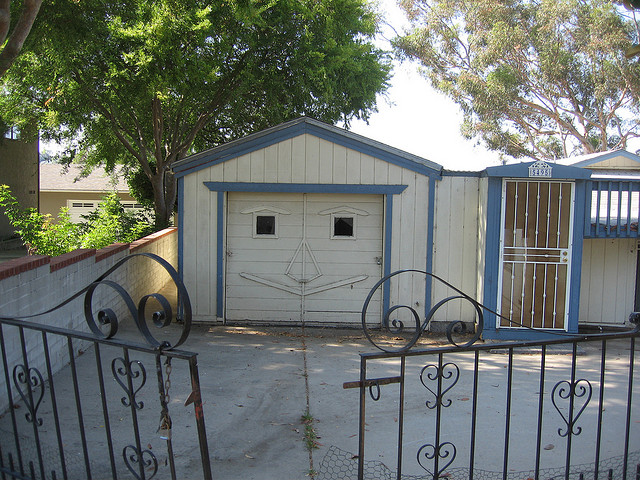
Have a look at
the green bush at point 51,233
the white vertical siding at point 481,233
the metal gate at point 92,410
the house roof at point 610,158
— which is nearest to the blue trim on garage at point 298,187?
the white vertical siding at point 481,233

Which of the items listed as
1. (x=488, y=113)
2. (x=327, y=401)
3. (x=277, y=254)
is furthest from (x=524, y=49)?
(x=327, y=401)

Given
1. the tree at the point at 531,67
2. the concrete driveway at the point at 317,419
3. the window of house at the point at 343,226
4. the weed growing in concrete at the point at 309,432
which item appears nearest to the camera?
the concrete driveway at the point at 317,419

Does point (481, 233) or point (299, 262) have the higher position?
point (481, 233)

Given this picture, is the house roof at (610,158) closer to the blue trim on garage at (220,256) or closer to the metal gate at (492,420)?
the metal gate at (492,420)

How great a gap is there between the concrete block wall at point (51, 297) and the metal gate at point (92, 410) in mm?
28

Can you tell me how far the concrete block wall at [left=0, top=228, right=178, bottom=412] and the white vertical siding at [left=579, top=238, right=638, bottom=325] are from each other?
7.12 metres

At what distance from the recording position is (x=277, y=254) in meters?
9.00

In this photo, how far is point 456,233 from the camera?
28.5 ft

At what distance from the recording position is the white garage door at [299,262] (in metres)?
8.98

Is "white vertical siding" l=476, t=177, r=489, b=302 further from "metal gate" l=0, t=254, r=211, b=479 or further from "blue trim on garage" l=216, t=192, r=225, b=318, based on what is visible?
"metal gate" l=0, t=254, r=211, b=479

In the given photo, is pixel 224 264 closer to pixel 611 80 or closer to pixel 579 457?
pixel 579 457

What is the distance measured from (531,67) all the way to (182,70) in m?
20.0

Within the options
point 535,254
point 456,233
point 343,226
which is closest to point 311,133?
point 343,226

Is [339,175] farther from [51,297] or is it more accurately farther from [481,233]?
[51,297]
